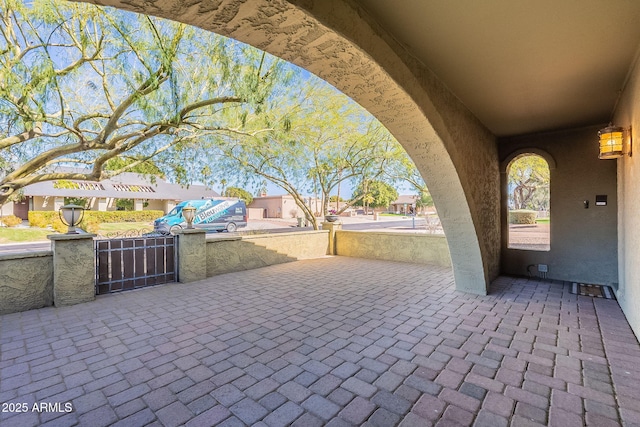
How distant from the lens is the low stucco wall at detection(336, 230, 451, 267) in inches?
280

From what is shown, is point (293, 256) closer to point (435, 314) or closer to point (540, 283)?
point (435, 314)

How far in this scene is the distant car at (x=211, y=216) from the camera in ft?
48.5

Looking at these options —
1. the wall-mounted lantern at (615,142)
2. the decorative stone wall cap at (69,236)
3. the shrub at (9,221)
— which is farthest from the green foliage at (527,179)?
the shrub at (9,221)

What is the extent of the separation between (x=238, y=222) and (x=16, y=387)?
15.3 metres

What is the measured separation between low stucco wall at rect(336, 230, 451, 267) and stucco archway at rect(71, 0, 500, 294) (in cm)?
139

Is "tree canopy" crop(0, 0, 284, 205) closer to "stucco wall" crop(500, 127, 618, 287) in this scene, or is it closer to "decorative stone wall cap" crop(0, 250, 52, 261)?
"decorative stone wall cap" crop(0, 250, 52, 261)

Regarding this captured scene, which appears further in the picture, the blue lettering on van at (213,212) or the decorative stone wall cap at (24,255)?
the blue lettering on van at (213,212)

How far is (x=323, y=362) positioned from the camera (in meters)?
2.65

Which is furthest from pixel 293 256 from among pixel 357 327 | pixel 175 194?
pixel 175 194

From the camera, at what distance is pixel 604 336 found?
10.3 feet

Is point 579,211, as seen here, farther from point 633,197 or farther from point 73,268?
point 73,268

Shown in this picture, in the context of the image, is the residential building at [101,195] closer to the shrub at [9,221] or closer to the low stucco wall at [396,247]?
the shrub at [9,221]

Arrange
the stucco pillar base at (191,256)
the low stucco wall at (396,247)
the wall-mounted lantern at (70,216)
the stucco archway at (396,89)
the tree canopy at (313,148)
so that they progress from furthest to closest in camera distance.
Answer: the tree canopy at (313,148) → the low stucco wall at (396,247) → the stucco pillar base at (191,256) → the wall-mounted lantern at (70,216) → the stucco archway at (396,89)

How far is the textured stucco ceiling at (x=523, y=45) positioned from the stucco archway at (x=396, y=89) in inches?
8.5
